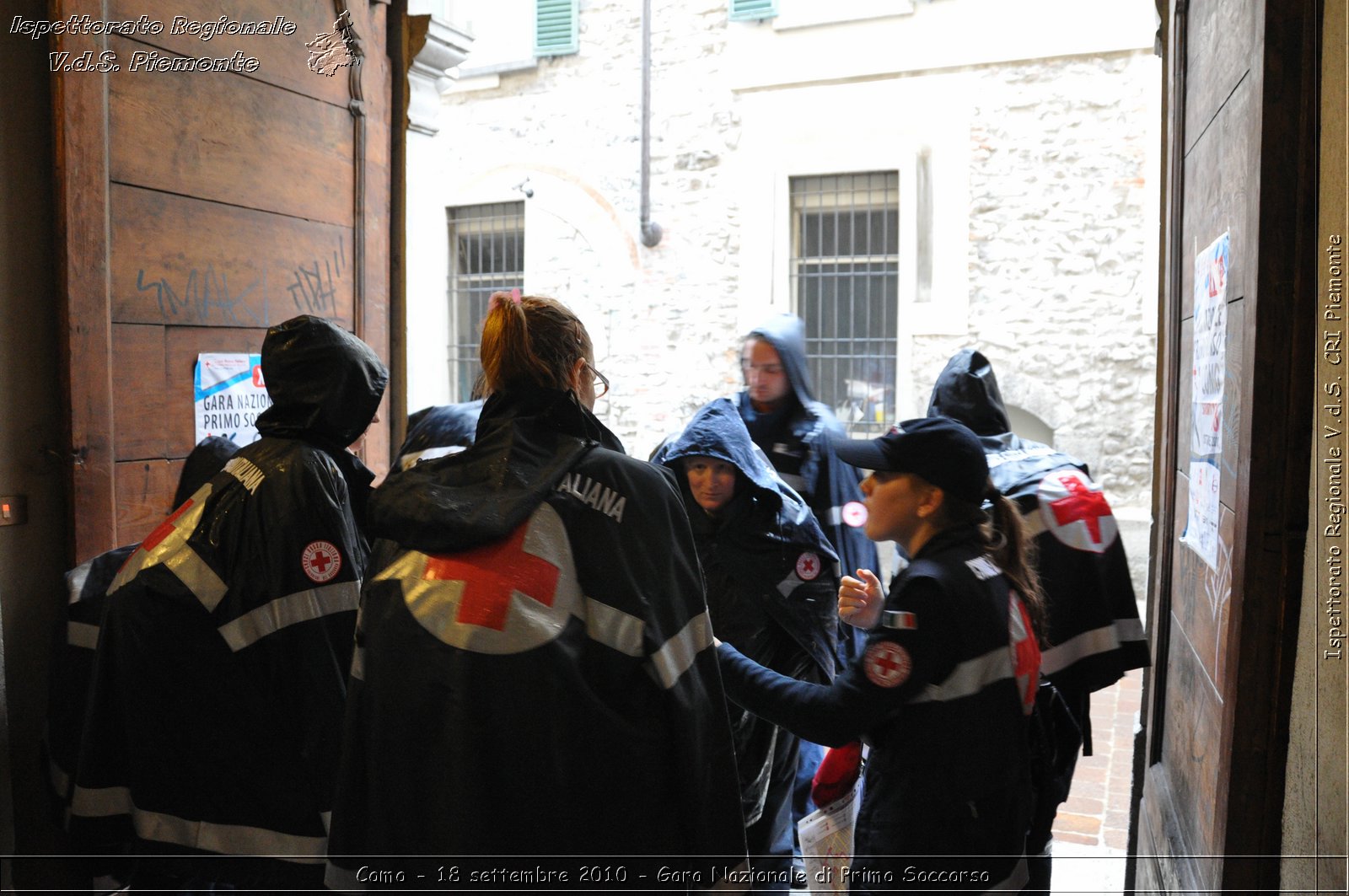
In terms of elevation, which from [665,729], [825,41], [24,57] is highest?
[825,41]

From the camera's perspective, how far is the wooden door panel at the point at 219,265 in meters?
3.19

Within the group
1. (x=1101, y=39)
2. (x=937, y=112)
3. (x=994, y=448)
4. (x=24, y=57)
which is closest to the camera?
(x=24, y=57)

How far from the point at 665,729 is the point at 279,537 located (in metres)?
1.16

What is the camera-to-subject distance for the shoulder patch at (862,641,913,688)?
2078 mm

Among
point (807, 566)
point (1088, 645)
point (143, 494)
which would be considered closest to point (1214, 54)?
point (1088, 645)

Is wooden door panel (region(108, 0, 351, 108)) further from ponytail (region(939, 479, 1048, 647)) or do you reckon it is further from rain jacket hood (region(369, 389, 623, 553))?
ponytail (region(939, 479, 1048, 647))

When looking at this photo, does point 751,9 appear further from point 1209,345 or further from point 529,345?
point 529,345

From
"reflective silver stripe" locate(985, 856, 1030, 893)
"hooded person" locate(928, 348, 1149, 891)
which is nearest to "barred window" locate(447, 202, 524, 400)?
"hooded person" locate(928, 348, 1149, 891)

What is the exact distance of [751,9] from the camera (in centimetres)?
1034

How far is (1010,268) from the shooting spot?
9.59 meters

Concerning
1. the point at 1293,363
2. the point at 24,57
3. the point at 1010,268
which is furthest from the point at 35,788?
the point at 1010,268

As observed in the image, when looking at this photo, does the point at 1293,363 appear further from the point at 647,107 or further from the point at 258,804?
the point at 647,107

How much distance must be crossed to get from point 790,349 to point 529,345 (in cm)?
237

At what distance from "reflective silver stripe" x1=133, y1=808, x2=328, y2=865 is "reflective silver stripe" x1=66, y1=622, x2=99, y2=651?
22.3 inches
